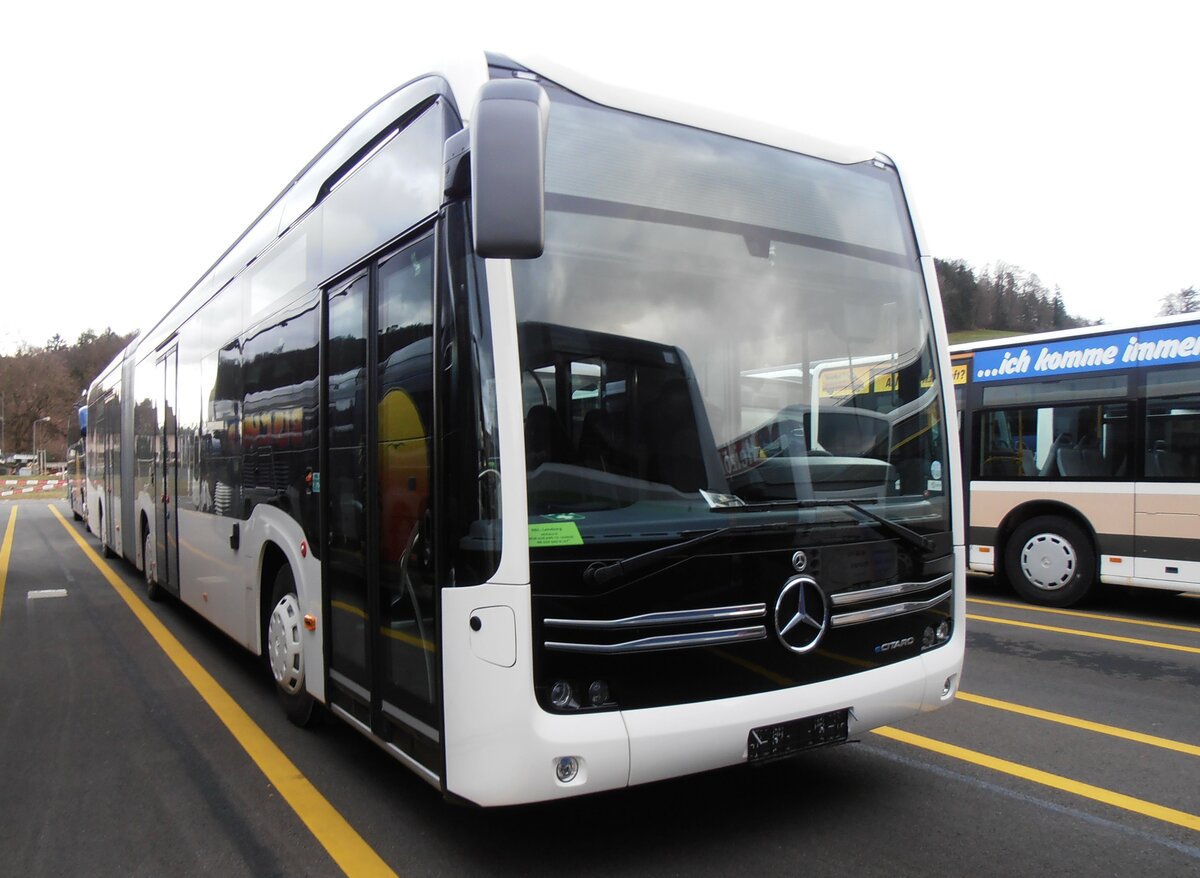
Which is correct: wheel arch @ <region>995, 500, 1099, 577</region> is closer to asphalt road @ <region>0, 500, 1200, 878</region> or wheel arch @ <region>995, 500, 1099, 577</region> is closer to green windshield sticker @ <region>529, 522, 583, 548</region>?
asphalt road @ <region>0, 500, 1200, 878</region>

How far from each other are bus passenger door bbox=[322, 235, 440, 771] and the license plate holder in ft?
3.91

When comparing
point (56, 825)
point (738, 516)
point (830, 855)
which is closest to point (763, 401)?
point (738, 516)

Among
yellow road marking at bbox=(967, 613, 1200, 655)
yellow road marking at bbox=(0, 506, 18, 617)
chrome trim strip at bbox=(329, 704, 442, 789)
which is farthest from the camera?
yellow road marking at bbox=(0, 506, 18, 617)

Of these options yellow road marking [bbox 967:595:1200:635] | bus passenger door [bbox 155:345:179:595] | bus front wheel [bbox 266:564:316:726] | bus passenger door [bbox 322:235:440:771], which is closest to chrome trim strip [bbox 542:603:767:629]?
bus passenger door [bbox 322:235:440:771]

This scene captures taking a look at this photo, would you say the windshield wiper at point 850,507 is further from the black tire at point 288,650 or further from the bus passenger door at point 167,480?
the bus passenger door at point 167,480

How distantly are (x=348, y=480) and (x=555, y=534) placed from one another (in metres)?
1.58

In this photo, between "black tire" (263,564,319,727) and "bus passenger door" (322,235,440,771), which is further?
"black tire" (263,564,319,727)

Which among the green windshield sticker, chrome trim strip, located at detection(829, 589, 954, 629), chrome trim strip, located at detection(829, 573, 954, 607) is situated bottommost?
chrome trim strip, located at detection(829, 589, 954, 629)

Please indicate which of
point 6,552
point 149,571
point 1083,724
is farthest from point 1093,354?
point 6,552

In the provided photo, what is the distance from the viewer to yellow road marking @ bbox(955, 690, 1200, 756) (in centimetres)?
502

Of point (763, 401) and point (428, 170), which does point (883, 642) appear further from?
point (428, 170)

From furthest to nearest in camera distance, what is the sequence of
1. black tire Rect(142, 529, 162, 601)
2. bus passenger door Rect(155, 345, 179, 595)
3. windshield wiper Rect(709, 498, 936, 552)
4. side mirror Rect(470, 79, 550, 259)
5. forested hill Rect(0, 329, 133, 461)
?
forested hill Rect(0, 329, 133, 461), black tire Rect(142, 529, 162, 601), bus passenger door Rect(155, 345, 179, 595), windshield wiper Rect(709, 498, 936, 552), side mirror Rect(470, 79, 550, 259)

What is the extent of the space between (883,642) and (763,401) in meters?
1.18

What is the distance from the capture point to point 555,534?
10.0 ft
